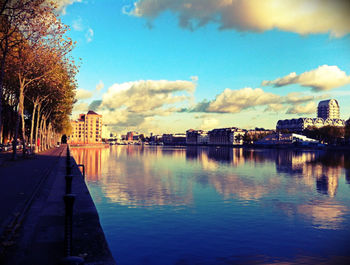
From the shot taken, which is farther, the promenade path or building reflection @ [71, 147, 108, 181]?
building reflection @ [71, 147, 108, 181]

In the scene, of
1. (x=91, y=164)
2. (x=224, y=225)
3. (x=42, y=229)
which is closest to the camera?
(x=42, y=229)

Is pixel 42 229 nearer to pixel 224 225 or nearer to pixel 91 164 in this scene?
pixel 224 225

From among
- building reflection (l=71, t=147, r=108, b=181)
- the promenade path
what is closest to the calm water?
the promenade path

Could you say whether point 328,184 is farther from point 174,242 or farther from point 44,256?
point 44,256

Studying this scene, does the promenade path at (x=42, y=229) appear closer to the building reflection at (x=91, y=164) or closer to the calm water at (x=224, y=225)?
the calm water at (x=224, y=225)

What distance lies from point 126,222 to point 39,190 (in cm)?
572

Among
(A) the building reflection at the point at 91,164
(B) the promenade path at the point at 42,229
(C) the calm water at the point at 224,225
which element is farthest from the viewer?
(A) the building reflection at the point at 91,164

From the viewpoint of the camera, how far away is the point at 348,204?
844 inches

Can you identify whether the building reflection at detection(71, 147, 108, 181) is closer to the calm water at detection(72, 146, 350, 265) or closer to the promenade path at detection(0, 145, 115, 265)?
the calm water at detection(72, 146, 350, 265)

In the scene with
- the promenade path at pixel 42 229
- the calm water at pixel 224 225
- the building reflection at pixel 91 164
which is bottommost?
the calm water at pixel 224 225

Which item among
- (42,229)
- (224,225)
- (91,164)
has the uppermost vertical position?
(42,229)

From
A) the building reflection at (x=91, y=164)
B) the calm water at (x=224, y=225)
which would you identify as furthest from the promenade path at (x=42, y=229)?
the building reflection at (x=91, y=164)

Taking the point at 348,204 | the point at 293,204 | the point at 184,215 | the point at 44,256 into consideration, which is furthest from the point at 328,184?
the point at 44,256

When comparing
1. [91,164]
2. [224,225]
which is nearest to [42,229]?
[224,225]
